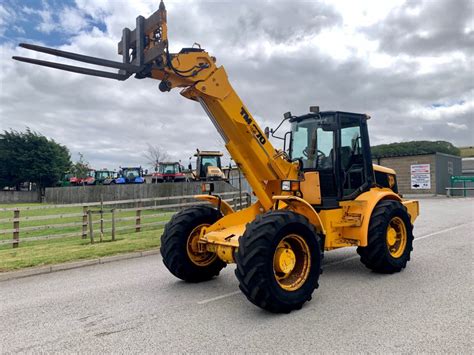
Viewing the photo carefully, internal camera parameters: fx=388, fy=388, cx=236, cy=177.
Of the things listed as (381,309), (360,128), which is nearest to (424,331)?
(381,309)

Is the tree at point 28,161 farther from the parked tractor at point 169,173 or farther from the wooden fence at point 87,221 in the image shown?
the wooden fence at point 87,221

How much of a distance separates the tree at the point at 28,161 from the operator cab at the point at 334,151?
5727 cm

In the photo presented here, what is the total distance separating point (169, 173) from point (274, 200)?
29.5m

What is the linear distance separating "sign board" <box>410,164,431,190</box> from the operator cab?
92.3 ft

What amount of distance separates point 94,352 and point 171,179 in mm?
A: 30979

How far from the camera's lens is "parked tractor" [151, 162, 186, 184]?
34406 mm

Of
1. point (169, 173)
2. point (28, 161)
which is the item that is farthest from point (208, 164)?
point (28, 161)

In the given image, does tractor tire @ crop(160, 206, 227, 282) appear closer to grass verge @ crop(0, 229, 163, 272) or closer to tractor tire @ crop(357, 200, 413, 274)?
tractor tire @ crop(357, 200, 413, 274)

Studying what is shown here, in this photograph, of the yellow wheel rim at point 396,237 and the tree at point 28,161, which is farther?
the tree at point 28,161

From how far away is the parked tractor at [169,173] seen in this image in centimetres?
3441

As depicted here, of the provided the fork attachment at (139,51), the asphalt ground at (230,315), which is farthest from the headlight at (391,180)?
the fork attachment at (139,51)

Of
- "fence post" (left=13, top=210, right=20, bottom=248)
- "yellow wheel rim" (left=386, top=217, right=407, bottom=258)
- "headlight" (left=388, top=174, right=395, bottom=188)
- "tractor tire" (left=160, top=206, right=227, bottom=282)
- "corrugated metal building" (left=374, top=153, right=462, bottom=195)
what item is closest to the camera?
"tractor tire" (left=160, top=206, right=227, bottom=282)

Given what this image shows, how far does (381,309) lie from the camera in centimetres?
483

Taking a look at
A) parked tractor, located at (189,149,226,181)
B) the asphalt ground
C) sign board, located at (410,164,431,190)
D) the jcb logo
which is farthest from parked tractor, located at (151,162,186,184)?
the jcb logo
